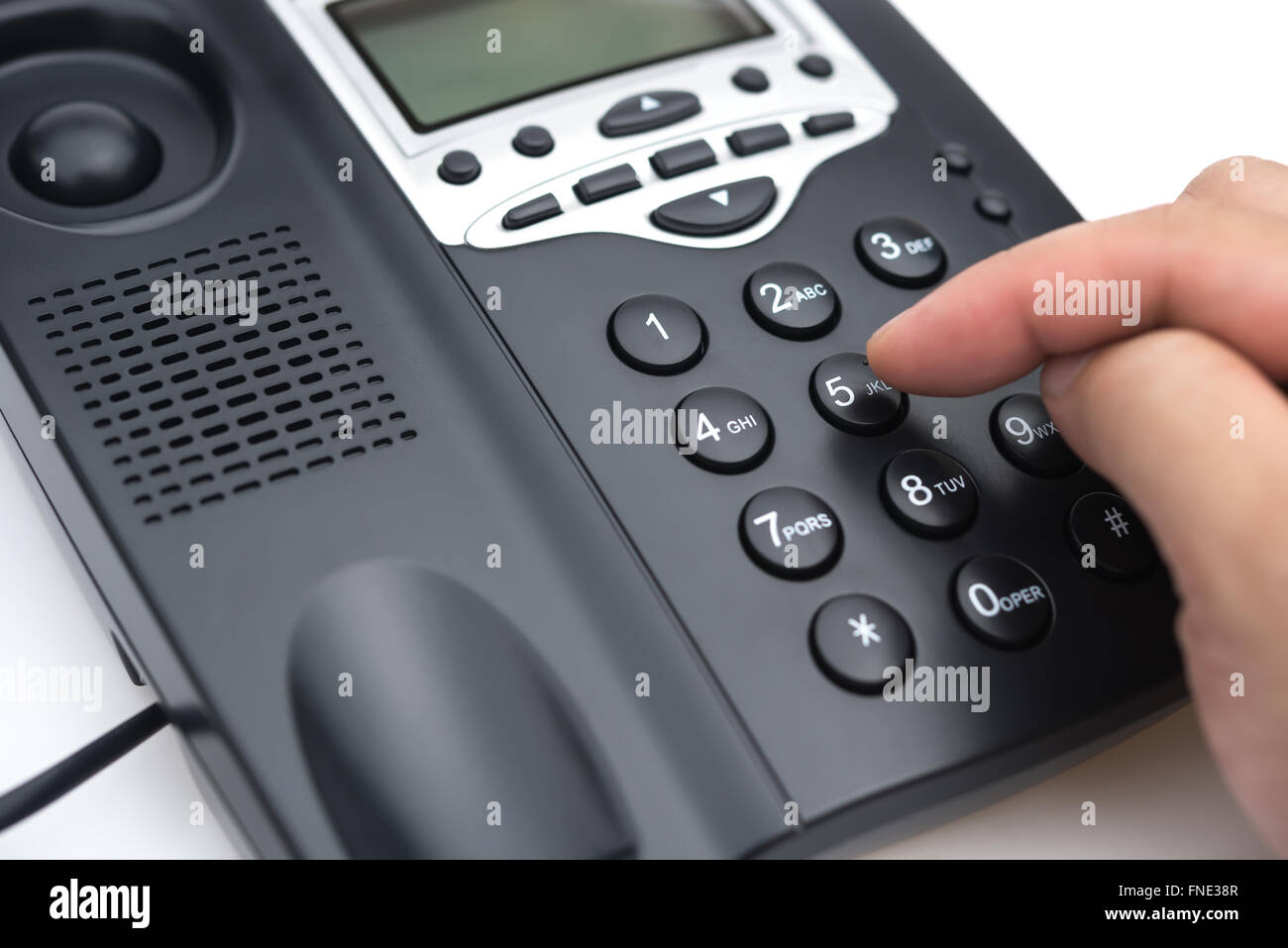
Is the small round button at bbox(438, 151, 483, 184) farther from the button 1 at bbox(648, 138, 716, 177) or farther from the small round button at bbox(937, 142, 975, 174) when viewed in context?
the small round button at bbox(937, 142, 975, 174)

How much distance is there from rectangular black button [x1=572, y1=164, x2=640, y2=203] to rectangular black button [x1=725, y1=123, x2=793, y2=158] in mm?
43

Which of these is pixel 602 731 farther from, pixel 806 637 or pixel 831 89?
pixel 831 89

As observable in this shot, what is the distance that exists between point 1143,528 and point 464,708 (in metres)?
0.21

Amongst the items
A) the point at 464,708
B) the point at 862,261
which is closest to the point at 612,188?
the point at 862,261

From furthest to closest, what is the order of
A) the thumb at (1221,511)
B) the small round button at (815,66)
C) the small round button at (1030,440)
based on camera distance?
the small round button at (815,66)
the small round button at (1030,440)
the thumb at (1221,511)

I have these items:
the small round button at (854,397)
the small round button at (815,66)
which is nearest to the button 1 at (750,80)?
the small round button at (815,66)

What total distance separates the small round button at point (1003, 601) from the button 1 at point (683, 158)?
179 millimetres

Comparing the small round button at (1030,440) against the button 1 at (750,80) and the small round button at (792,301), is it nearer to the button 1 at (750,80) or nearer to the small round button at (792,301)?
the small round button at (792,301)

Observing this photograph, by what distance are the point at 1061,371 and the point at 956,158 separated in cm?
15

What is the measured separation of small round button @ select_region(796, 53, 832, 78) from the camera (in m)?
0.53

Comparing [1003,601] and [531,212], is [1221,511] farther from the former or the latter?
[531,212]

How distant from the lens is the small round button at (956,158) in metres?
0.50

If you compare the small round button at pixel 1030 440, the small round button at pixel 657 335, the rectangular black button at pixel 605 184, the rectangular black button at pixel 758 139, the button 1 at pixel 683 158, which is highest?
the rectangular black button at pixel 758 139
